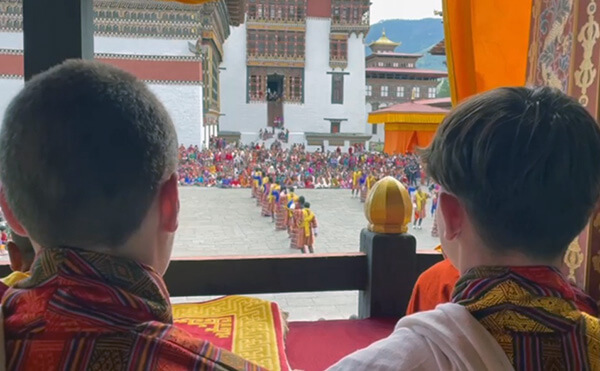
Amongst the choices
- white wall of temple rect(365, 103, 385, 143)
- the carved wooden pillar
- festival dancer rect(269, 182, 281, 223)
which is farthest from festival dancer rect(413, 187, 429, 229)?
white wall of temple rect(365, 103, 385, 143)

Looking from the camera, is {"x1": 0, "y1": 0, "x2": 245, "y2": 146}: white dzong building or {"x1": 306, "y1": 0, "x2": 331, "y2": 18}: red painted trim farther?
{"x1": 306, "y1": 0, "x2": 331, "y2": 18}: red painted trim

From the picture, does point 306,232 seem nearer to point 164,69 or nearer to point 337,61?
point 164,69

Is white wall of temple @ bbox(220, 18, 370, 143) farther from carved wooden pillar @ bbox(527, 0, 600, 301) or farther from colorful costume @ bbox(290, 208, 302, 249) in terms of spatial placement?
carved wooden pillar @ bbox(527, 0, 600, 301)

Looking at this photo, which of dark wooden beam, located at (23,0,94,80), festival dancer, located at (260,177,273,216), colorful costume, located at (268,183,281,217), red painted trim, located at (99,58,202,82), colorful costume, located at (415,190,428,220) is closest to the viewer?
dark wooden beam, located at (23,0,94,80)

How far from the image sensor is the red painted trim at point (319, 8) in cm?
1708

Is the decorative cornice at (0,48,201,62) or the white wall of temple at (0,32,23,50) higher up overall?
the white wall of temple at (0,32,23,50)

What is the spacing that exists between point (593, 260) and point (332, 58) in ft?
56.2

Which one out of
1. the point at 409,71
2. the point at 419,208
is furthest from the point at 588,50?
the point at 409,71

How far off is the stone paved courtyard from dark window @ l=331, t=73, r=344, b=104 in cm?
849

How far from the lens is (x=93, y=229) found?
16.5 inches

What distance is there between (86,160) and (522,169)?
1.17 ft

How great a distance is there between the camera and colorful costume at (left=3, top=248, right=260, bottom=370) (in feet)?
1.32

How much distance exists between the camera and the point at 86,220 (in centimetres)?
42

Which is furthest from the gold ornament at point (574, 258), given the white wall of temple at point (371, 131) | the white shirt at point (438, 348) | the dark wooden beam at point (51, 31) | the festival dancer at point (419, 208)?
the white wall of temple at point (371, 131)
